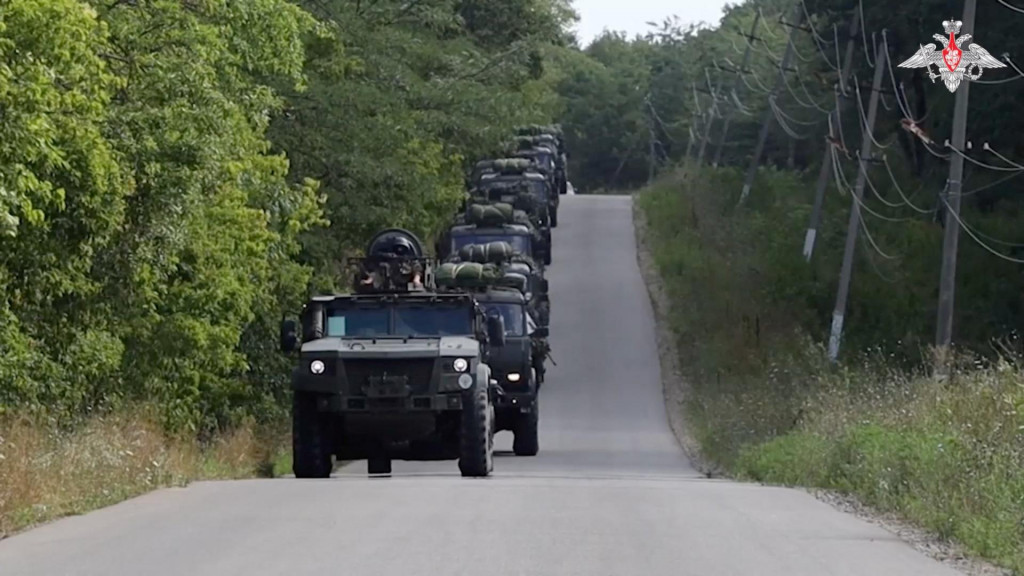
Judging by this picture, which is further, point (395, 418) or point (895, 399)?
point (895, 399)

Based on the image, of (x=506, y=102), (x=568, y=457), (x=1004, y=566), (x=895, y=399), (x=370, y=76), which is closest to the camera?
(x=1004, y=566)

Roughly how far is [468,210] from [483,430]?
23.9 metres

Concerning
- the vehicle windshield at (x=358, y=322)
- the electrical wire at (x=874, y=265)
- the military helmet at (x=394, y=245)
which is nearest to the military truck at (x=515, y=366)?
the military helmet at (x=394, y=245)

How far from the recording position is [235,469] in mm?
23906

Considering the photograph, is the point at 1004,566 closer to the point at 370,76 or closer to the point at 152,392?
the point at 152,392

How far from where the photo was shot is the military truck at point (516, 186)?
52406 mm

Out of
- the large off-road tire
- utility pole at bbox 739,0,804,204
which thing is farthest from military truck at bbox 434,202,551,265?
utility pole at bbox 739,0,804,204

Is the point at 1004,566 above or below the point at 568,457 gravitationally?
above

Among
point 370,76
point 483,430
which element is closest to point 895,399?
point 483,430

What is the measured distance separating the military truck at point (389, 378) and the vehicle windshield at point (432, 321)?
0.01 metres

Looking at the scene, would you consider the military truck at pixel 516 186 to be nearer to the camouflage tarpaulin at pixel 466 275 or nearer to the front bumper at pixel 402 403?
the camouflage tarpaulin at pixel 466 275

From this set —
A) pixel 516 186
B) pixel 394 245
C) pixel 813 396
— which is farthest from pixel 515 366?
pixel 516 186

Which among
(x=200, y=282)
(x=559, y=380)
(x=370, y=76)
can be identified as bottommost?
(x=559, y=380)

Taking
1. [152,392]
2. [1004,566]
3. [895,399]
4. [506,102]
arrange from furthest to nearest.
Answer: [506,102] < [152,392] < [895,399] < [1004,566]
